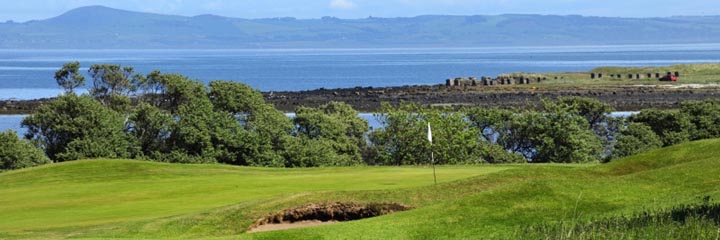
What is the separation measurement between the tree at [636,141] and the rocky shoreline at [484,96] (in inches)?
1632

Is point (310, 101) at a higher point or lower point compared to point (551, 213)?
lower

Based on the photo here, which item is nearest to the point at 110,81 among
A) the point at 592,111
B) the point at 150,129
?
the point at 150,129

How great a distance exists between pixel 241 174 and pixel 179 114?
18.6 metres

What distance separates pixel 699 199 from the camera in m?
18.0

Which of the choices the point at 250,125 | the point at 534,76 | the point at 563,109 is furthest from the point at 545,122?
the point at 534,76

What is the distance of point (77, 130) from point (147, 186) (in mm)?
21352

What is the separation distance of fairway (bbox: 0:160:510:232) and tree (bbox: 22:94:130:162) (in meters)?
12.4

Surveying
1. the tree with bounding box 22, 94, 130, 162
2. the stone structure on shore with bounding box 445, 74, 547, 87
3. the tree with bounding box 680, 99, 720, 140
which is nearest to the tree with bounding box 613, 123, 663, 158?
the tree with bounding box 680, 99, 720, 140

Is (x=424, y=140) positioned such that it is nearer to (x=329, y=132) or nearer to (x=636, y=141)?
(x=329, y=132)

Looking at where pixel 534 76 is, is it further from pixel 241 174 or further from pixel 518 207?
pixel 518 207

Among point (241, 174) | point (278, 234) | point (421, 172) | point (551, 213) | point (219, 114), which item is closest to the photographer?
point (278, 234)

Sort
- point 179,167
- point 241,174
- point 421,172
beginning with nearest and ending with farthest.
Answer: point 421,172 < point 241,174 < point 179,167

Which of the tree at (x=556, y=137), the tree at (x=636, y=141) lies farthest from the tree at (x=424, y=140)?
the tree at (x=636, y=141)

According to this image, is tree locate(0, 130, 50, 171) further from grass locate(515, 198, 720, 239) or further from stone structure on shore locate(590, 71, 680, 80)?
stone structure on shore locate(590, 71, 680, 80)
